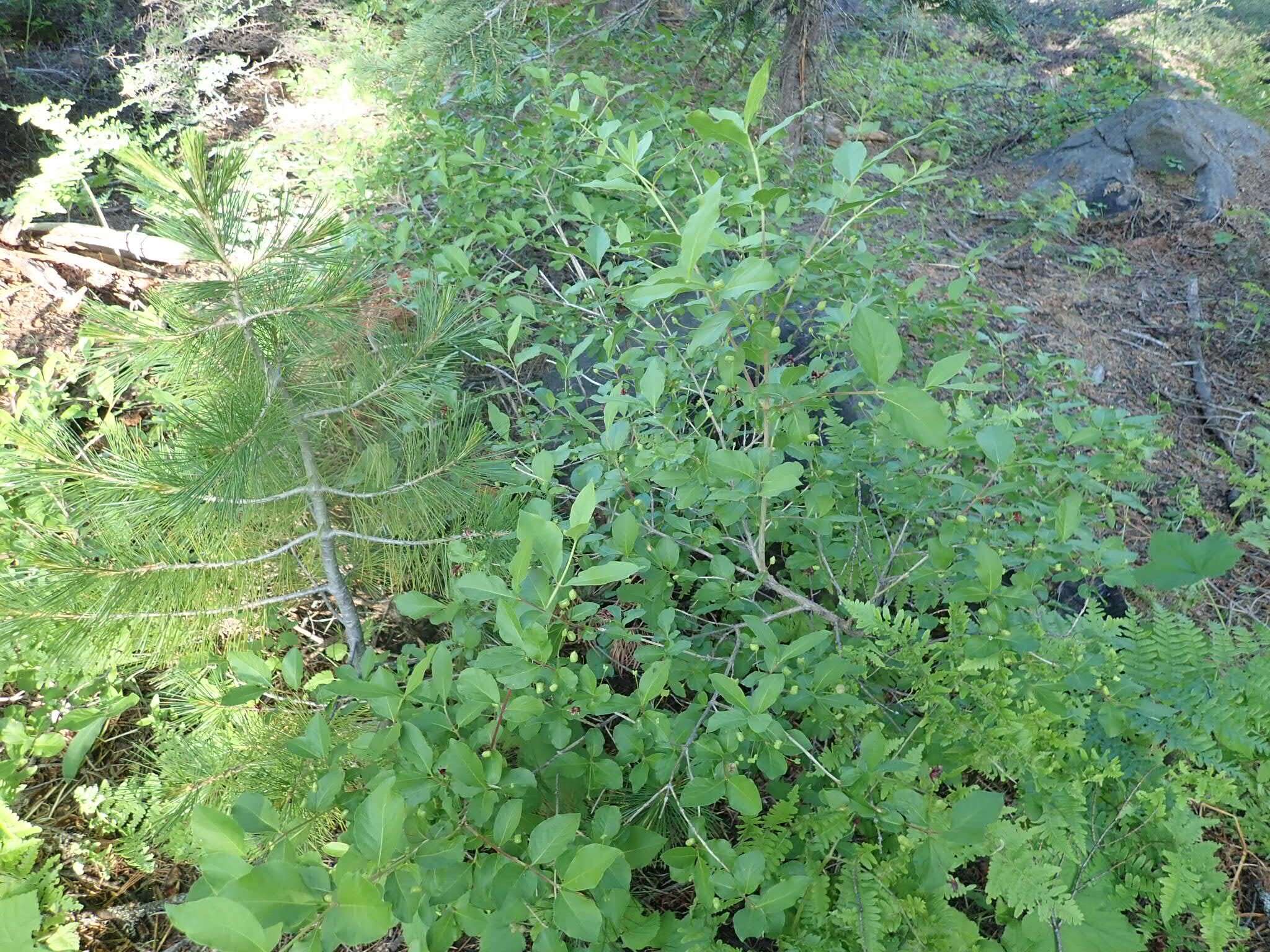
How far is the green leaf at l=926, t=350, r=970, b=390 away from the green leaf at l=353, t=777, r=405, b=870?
103 centimetres

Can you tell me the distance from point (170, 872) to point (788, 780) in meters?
1.67

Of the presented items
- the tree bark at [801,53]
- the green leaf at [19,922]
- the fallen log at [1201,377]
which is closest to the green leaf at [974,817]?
the green leaf at [19,922]

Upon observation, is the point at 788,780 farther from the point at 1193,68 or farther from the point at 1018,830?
the point at 1193,68

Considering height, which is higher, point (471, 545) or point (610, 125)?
point (610, 125)

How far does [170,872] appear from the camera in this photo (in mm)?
1933

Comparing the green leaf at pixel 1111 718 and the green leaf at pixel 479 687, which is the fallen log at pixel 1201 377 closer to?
the green leaf at pixel 1111 718

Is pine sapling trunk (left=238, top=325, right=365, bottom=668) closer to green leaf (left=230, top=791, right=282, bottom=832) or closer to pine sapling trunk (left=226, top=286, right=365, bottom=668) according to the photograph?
pine sapling trunk (left=226, top=286, right=365, bottom=668)

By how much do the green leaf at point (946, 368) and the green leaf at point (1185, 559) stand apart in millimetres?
390

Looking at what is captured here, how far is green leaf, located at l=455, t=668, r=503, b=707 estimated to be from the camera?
1.12 meters

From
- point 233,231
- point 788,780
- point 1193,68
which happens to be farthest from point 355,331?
point 1193,68

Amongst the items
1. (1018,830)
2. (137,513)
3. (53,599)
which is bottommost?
(1018,830)

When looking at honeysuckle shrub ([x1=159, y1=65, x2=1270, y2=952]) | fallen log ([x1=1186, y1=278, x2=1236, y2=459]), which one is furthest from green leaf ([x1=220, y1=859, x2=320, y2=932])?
fallen log ([x1=1186, y1=278, x2=1236, y2=459])

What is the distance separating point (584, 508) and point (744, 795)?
0.53m

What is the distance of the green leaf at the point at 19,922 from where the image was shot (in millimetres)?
1373
